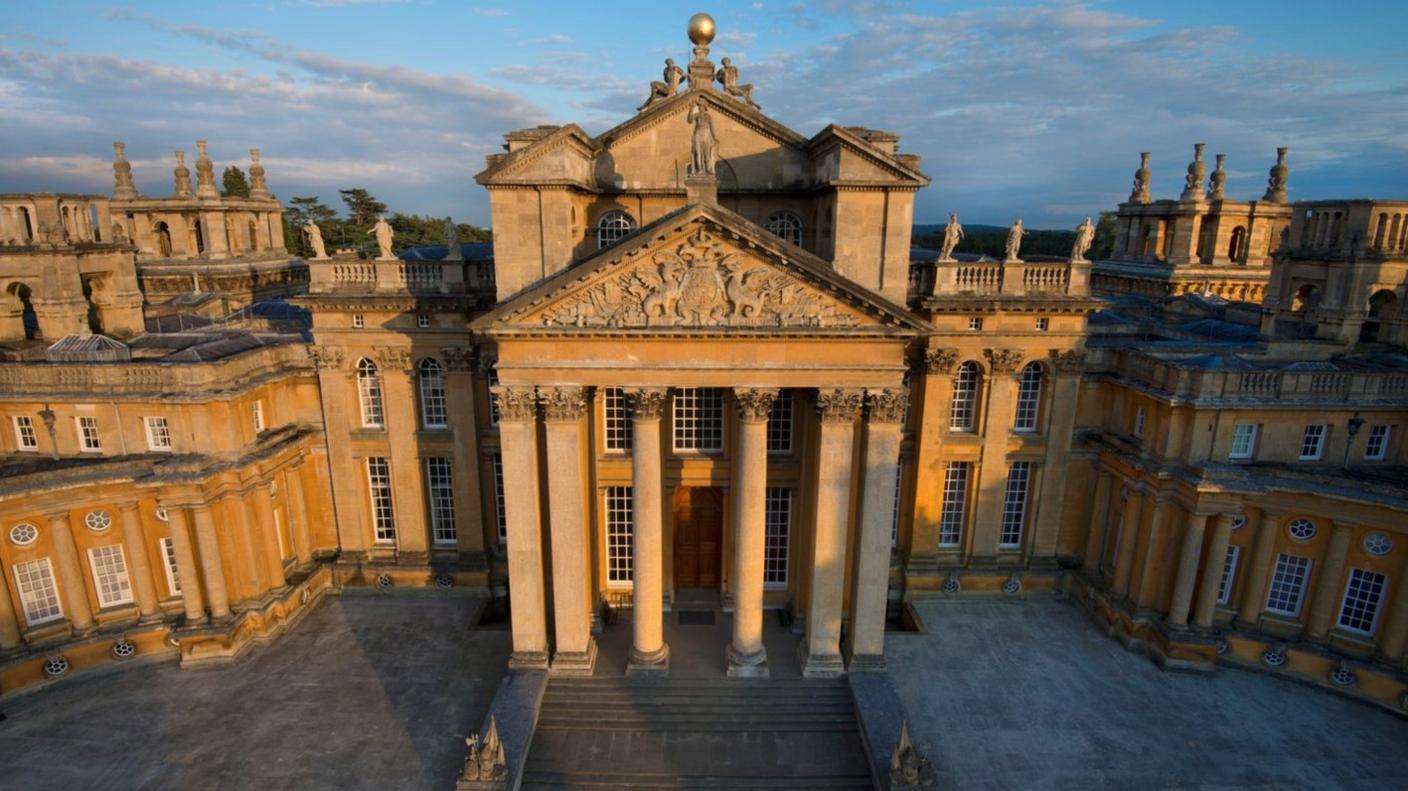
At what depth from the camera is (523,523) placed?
21.6 m

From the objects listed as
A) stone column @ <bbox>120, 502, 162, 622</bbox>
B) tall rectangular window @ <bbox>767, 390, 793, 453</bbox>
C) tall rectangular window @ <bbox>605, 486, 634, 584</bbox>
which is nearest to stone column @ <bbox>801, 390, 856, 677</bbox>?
tall rectangular window @ <bbox>767, 390, 793, 453</bbox>

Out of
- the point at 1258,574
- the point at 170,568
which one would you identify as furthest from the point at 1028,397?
the point at 170,568

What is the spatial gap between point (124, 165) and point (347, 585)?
4120cm

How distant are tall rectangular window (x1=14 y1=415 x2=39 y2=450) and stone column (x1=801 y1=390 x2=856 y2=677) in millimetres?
26141

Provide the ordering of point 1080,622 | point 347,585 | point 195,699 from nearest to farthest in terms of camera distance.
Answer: point 195,699 → point 1080,622 → point 347,585

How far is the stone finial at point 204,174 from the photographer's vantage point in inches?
1925

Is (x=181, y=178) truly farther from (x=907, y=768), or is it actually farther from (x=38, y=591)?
(x=907, y=768)

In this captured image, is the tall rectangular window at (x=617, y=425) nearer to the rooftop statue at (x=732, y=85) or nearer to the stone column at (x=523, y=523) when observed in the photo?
the stone column at (x=523, y=523)

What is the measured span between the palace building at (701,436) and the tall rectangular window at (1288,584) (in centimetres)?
9

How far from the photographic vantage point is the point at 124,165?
49.7 metres

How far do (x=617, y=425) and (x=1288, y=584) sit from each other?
77.0ft

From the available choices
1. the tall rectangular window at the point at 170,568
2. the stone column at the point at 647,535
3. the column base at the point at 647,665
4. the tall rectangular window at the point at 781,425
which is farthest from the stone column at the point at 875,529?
the tall rectangular window at the point at 170,568

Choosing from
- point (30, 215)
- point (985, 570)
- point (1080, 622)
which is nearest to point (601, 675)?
point (985, 570)

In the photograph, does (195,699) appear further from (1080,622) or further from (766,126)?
(1080,622)
